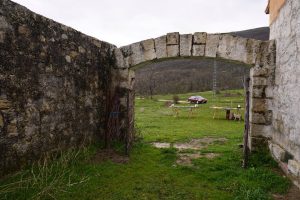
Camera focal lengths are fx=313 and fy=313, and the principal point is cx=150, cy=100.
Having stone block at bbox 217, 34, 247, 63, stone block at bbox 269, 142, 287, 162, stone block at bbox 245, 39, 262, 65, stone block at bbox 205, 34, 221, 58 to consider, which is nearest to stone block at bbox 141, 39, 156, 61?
stone block at bbox 205, 34, 221, 58

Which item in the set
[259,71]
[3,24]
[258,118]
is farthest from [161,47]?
[3,24]

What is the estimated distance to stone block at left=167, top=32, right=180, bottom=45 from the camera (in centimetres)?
666

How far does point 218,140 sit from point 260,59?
3.21m

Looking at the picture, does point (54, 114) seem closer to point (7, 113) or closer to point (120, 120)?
point (7, 113)

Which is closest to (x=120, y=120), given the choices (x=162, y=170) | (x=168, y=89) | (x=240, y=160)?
(x=162, y=170)

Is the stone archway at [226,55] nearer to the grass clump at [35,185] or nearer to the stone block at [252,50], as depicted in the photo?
the stone block at [252,50]

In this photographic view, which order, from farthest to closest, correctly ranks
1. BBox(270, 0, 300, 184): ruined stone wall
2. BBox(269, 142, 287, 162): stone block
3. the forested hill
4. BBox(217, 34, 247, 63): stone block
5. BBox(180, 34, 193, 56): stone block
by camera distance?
the forested hill, BBox(180, 34, 193, 56): stone block, BBox(217, 34, 247, 63): stone block, BBox(269, 142, 287, 162): stone block, BBox(270, 0, 300, 184): ruined stone wall

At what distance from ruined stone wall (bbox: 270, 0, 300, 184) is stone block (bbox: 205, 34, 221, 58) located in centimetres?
115

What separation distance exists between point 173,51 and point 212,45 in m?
0.82

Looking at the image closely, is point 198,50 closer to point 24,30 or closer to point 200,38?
point 200,38

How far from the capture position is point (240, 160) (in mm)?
5938

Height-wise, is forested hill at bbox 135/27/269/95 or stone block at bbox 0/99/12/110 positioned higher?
forested hill at bbox 135/27/269/95

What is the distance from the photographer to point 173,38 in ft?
21.9

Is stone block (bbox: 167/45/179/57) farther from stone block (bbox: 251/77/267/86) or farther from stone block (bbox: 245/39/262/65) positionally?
stone block (bbox: 251/77/267/86)
